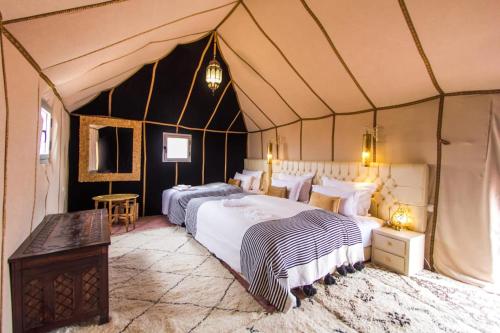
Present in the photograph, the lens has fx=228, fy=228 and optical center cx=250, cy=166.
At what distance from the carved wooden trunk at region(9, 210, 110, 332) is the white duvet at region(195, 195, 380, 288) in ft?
3.92

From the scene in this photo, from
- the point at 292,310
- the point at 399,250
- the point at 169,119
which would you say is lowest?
the point at 292,310

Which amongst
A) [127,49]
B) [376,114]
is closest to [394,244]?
[376,114]

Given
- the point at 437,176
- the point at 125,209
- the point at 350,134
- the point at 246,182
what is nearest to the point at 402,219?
the point at 437,176

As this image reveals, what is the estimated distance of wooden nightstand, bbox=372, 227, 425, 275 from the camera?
261 cm

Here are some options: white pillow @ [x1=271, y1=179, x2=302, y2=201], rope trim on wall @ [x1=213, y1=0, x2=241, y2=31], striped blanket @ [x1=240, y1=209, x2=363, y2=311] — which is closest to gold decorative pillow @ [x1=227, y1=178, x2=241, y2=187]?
white pillow @ [x1=271, y1=179, x2=302, y2=201]

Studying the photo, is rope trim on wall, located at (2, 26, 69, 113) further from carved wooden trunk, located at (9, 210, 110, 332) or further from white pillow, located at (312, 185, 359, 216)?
white pillow, located at (312, 185, 359, 216)

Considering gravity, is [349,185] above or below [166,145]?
below

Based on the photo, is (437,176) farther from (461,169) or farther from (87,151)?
(87,151)

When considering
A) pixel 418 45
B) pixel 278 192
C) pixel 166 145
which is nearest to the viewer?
pixel 418 45

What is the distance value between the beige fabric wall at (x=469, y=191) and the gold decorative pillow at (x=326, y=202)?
116 cm

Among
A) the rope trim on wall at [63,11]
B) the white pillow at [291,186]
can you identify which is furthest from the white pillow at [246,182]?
the rope trim on wall at [63,11]

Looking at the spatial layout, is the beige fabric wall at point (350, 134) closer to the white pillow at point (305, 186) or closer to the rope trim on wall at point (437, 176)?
the white pillow at point (305, 186)

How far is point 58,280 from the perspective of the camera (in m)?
1.60

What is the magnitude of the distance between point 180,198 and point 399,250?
3.47m
